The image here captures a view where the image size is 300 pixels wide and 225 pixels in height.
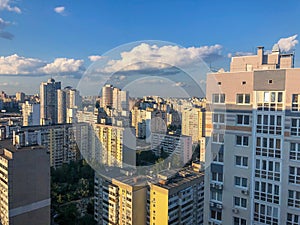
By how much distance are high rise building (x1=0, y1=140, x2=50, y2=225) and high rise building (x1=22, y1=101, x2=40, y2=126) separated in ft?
16.9

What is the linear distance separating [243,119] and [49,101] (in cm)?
805

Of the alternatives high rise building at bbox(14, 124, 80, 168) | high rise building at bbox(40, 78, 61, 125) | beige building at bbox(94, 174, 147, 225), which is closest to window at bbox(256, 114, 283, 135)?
beige building at bbox(94, 174, 147, 225)

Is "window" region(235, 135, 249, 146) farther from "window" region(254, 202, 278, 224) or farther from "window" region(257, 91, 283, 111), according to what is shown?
"window" region(254, 202, 278, 224)

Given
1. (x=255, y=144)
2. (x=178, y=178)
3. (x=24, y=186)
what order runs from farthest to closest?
(x=178, y=178)
(x=24, y=186)
(x=255, y=144)

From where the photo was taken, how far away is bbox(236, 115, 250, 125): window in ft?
4.50

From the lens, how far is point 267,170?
1.32 m

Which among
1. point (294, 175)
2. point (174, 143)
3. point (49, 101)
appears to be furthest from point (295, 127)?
point (49, 101)

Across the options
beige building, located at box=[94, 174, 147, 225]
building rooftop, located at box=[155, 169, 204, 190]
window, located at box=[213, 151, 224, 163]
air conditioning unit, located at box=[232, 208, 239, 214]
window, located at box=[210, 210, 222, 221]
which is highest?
window, located at box=[213, 151, 224, 163]

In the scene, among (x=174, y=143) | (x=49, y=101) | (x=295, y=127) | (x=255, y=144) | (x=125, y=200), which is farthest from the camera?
(x=49, y=101)

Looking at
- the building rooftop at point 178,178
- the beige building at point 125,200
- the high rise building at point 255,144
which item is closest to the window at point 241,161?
the high rise building at point 255,144

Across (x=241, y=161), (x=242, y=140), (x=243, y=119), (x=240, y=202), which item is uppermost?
(x=243, y=119)

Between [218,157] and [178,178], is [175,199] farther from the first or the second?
[218,157]

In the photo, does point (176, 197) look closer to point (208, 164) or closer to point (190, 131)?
point (190, 131)

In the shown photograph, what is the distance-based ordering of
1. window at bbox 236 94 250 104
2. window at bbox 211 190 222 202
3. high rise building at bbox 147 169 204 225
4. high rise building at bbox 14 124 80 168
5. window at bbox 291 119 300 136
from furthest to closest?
1. high rise building at bbox 14 124 80 168
2. high rise building at bbox 147 169 204 225
3. window at bbox 211 190 222 202
4. window at bbox 236 94 250 104
5. window at bbox 291 119 300 136
